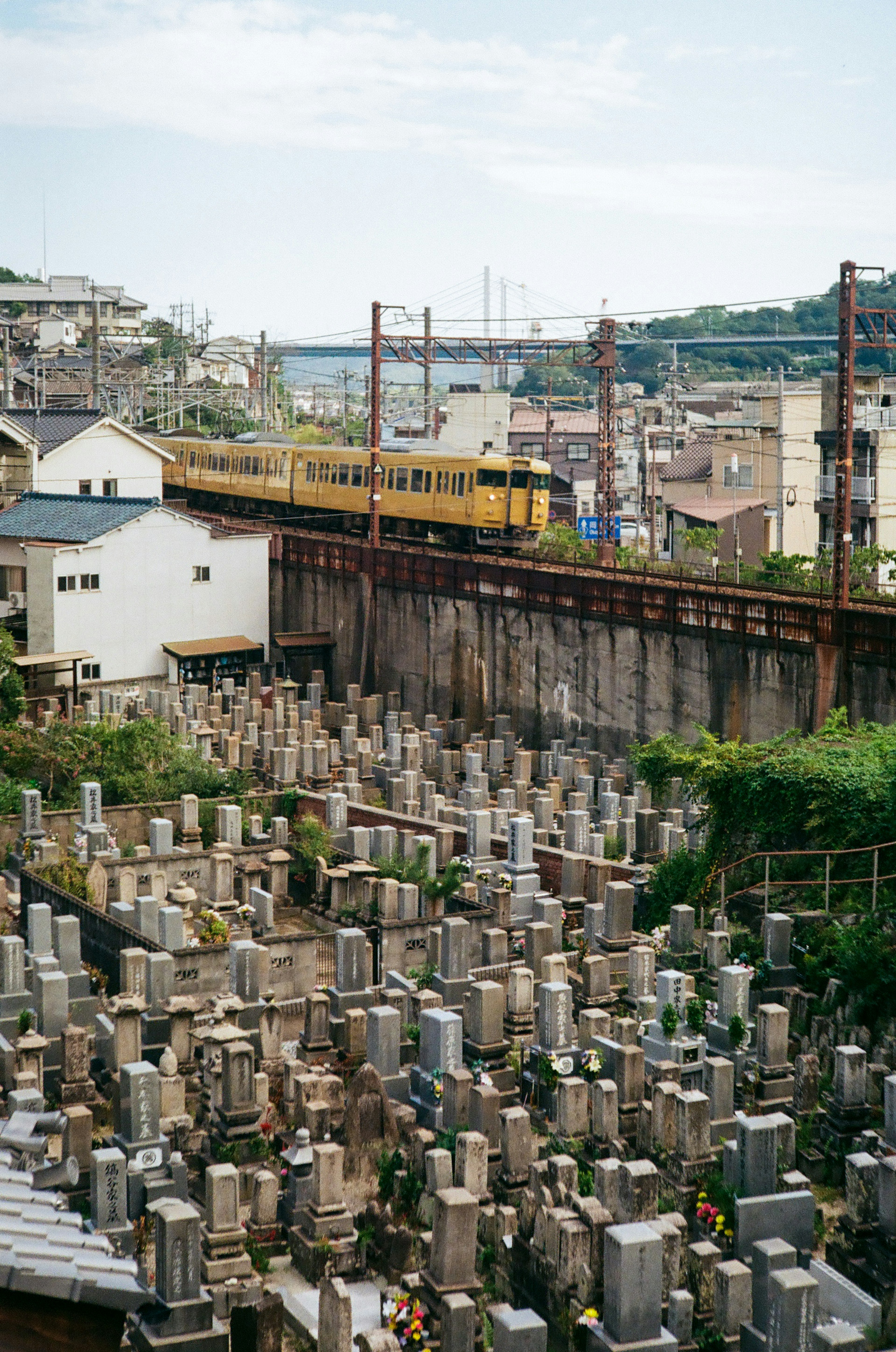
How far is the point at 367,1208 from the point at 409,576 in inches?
813

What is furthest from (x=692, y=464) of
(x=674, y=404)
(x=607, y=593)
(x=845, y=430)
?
(x=845, y=430)

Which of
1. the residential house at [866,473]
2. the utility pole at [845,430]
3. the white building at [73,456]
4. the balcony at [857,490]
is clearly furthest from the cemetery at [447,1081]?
the balcony at [857,490]

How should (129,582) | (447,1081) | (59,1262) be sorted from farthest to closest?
(129,582), (447,1081), (59,1262)

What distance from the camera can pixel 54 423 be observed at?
117 feet

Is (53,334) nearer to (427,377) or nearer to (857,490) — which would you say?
(427,377)

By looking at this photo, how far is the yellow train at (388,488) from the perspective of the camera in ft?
104

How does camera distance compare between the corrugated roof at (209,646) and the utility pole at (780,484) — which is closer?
the corrugated roof at (209,646)

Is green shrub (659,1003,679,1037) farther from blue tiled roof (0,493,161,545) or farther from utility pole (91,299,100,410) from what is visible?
utility pole (91,299,100,410)

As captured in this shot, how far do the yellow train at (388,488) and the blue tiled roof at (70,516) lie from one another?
17.5ft

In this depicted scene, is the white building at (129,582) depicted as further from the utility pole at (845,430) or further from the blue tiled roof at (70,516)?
the utility pole at (845,430)

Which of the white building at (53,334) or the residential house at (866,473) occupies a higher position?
the white building at (53,334)

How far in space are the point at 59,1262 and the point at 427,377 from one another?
40.6 meters

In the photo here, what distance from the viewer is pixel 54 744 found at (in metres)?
22.9

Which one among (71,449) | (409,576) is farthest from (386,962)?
(71,449)
